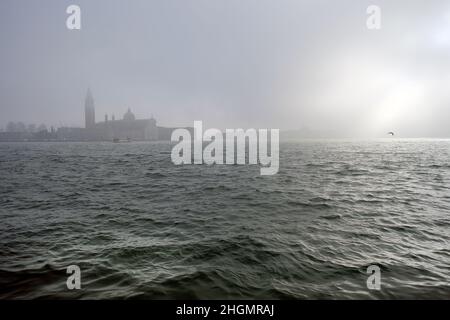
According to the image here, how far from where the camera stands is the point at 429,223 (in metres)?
12.9

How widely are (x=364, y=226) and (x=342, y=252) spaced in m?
3.92

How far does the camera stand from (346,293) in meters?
6.88

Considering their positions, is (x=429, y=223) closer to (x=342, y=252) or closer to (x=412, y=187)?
(x=342, y=252)

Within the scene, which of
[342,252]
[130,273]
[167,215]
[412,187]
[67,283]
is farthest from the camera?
[412,187]

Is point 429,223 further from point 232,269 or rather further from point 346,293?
point 232,269

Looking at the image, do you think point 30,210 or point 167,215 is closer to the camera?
Result: point 167,215

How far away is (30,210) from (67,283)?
1083 cm
